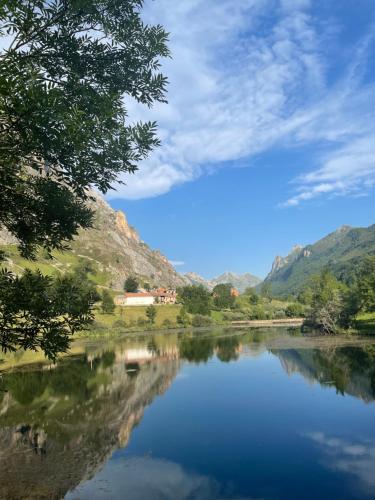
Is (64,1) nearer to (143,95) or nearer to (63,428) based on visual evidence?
(143,95)

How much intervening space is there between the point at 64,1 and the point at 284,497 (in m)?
21.3

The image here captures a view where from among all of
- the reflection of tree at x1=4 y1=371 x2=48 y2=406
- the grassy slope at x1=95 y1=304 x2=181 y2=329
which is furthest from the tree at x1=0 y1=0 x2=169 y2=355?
the grassy slope at x1=95 y1=304 x2=181 y2=329

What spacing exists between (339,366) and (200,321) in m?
114

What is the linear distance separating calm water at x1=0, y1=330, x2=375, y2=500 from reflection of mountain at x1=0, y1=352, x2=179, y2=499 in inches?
4.2

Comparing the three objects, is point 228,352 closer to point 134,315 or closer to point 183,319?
point 134,315

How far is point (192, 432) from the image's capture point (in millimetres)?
28891

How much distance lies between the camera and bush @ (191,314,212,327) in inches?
6344

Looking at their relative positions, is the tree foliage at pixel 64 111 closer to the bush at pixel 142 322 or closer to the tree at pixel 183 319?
the bush at pixel 142 322

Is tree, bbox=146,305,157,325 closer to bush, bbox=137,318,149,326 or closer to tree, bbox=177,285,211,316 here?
bush, bbox=137,318,149,326

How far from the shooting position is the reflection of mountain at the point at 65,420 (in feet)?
71.4

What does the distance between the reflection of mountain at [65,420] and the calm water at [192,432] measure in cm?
11

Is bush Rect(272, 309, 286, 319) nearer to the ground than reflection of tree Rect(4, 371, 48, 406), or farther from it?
farther from it

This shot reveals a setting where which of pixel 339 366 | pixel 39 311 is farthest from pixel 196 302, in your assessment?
pixel 39 311

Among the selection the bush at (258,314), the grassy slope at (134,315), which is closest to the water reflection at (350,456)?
the grassy slope at (134,315)
